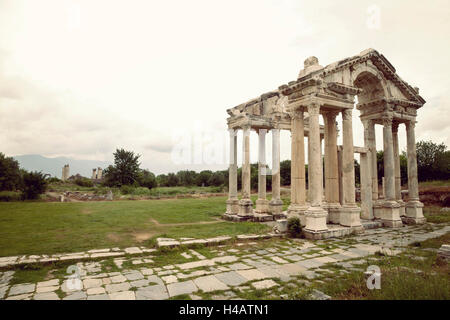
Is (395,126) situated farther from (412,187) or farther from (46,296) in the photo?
(46,296)

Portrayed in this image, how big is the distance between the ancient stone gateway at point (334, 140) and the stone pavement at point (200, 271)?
213 centimetres

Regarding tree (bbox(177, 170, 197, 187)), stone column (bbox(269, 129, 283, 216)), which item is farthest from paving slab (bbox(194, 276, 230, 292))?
tree (bbox(177, 170, 197, 187))

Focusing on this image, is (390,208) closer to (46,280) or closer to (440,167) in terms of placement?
(46,280)

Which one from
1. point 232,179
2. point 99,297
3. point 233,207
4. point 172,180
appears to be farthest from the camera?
point 172,180

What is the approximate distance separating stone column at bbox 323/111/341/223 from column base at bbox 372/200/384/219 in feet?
9.77

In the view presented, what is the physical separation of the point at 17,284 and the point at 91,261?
172 cm

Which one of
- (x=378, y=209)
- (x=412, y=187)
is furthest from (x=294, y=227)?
(x=412, y=187)

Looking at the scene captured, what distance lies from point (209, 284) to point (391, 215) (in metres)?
10.8

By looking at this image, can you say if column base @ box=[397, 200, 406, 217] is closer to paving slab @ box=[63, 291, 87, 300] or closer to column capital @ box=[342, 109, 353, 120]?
column capital @ box=[342, 109, 353, 120]

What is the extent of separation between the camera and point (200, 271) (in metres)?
5.73

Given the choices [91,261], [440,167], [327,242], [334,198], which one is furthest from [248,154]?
[440,167]

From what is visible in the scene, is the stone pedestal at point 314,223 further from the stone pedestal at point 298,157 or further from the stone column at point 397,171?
the stone column at point 397,171

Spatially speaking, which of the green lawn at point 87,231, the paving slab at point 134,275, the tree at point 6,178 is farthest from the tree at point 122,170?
the paving slab at point 134,275

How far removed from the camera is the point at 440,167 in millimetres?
29625
